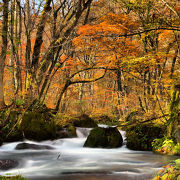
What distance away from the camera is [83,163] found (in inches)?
243

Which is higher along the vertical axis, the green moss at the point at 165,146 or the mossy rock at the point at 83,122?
the green moss at the point at 165,146

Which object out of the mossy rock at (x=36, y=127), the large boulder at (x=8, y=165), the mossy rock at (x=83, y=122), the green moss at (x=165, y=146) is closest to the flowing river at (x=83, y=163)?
the large boulder at (x=8, y=165)

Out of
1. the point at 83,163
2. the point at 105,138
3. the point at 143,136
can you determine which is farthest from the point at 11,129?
the point at 143,136

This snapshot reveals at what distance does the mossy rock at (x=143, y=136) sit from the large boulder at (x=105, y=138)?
49 cm

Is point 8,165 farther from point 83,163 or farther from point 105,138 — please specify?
point 105,138

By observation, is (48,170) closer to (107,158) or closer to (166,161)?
(107,158)

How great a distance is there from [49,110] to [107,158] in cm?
456

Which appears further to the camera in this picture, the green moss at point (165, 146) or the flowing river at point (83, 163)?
the green moss at point (165, 146)

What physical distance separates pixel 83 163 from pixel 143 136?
2.79 m

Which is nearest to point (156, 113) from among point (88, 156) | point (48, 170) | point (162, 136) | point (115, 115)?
point (162, 136)

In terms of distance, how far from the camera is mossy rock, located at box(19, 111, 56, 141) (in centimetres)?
839

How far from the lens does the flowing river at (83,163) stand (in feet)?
15.8

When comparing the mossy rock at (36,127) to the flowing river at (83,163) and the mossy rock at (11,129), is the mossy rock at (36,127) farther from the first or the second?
the flowing river at (83,163)

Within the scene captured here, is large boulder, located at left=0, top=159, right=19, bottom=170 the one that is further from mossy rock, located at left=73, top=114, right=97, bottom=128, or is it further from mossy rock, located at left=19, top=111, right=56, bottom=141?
mossy rock, located at left=73, top=114, right=97, bottom=128
